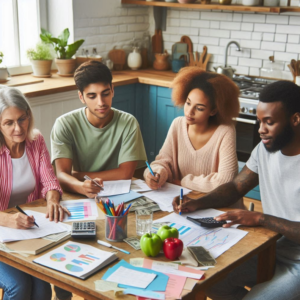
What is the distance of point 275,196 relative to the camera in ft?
7.29

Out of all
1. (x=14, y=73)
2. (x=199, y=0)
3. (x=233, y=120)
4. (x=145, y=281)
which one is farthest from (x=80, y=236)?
(x=199, y=0)

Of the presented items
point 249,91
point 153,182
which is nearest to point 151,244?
point 153,182

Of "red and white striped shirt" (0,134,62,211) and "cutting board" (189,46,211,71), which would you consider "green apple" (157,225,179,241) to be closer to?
"red and white striped shirt" (0,134,62,211)

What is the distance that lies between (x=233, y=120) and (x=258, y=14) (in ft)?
7.02

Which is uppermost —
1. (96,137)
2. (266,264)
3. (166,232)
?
(96,137)

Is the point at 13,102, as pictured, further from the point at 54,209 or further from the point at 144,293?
the point at 144,293

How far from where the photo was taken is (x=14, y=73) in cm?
446

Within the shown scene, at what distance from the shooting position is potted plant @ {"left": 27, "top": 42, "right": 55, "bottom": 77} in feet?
14.2

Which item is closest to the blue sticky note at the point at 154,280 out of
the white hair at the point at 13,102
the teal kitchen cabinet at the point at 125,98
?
the white hair at the point at 13,102

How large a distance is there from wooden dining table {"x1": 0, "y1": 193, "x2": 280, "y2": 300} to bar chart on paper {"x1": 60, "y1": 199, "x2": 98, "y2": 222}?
0.05 meters

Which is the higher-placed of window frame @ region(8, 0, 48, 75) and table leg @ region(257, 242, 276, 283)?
window frame @ region(8, 0, 48, 75)

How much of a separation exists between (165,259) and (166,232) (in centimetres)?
11

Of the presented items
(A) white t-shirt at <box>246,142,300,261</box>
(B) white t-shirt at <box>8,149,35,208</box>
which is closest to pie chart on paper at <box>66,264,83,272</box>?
(B) white t-shirt at <box>8,149,35,208</box>

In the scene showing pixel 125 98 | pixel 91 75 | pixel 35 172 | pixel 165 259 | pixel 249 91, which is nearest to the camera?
pixel 165 259
